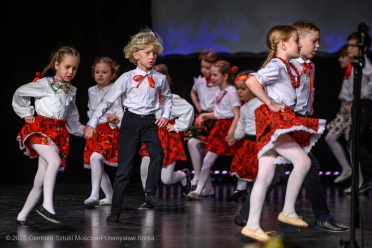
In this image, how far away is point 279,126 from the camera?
397 centimetres

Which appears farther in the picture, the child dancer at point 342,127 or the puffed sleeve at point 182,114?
the child dancer at point 342,127

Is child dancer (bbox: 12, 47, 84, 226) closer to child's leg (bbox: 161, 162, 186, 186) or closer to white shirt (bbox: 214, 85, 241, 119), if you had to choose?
child's leg (bbox: 161, 162, 186, 186)

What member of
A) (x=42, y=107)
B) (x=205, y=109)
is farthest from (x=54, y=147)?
(x=205, y=109)

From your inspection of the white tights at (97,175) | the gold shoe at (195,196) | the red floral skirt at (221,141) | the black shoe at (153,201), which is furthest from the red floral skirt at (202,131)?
the black shoe at (153,201)

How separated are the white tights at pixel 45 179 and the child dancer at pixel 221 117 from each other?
2.33 metres

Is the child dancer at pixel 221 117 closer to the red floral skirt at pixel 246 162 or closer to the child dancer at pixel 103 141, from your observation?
the red floral skirt at pixel 246 162

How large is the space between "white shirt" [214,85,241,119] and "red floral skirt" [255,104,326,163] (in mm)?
2707

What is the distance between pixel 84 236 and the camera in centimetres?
409

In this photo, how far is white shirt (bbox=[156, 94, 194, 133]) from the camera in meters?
6.08

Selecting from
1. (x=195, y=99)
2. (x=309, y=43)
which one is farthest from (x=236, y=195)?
(x=309, y=43)

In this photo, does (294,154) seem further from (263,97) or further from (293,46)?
(293,46)

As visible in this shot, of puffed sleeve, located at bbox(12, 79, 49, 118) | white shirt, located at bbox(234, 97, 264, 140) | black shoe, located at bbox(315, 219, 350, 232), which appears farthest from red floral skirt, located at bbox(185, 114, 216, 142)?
black shoe, located at bbox(315, 219, 350, 232)

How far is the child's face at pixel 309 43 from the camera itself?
4496mm

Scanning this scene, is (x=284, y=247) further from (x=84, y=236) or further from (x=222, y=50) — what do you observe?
(x=222, y=50)
